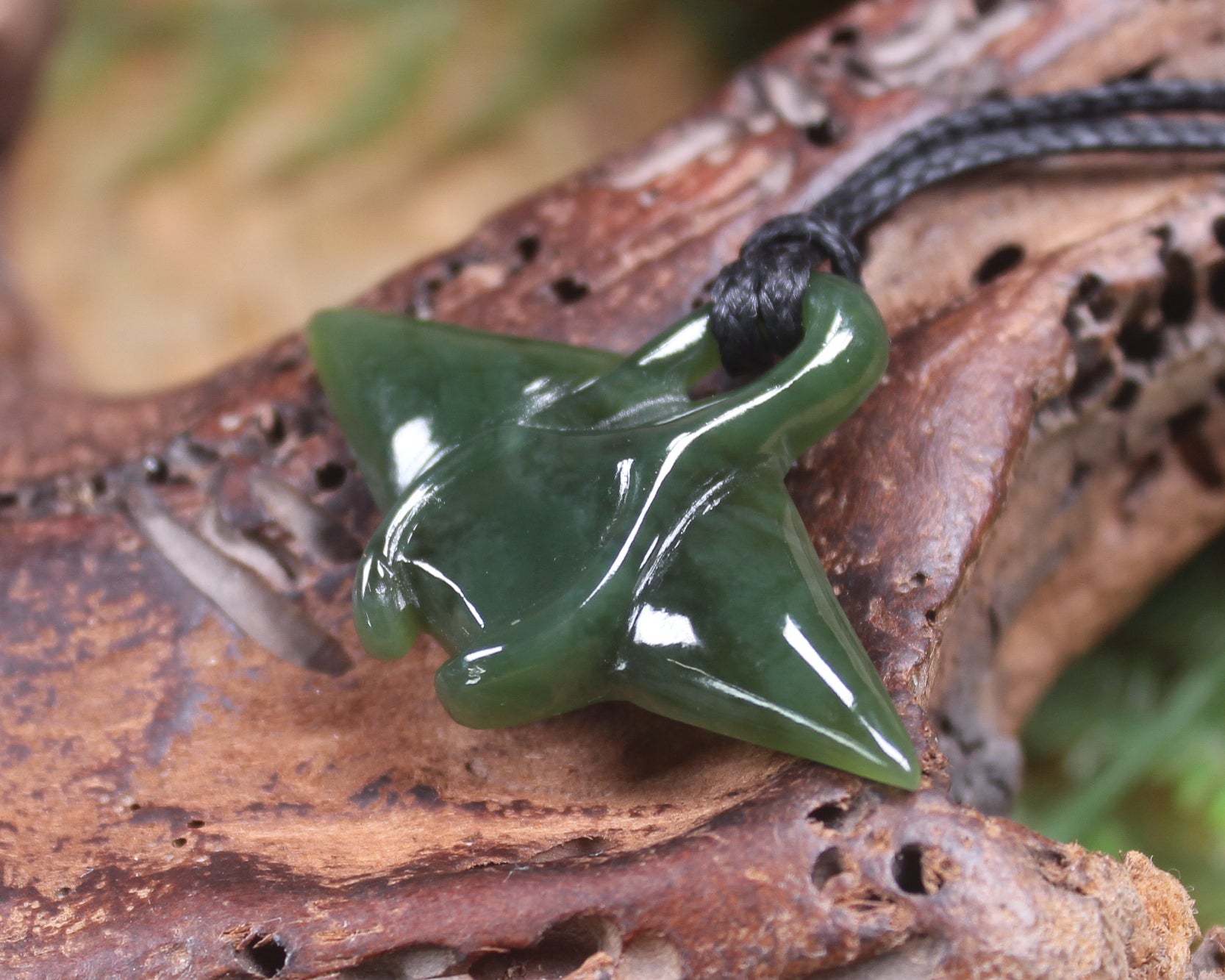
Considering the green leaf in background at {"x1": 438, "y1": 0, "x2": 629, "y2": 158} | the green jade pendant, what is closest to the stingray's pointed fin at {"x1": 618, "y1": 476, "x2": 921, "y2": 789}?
the green jade pendant

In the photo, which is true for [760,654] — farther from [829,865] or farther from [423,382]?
[423,382]

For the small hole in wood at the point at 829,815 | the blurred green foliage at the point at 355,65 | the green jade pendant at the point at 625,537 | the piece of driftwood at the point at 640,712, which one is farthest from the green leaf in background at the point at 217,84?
the small hole in wood at the point at 829,815

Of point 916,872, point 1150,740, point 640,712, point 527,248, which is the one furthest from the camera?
point 1150,740

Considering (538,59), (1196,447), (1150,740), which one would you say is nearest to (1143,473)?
(1196,447)

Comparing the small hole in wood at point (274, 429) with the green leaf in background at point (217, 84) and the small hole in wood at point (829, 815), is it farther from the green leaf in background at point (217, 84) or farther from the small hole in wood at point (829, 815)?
the green leaf in background at point (217, 84)

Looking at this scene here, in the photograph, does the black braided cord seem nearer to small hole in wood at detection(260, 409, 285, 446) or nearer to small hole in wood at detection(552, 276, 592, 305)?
small hole in wood at detection(552, 276, 592, 305)
